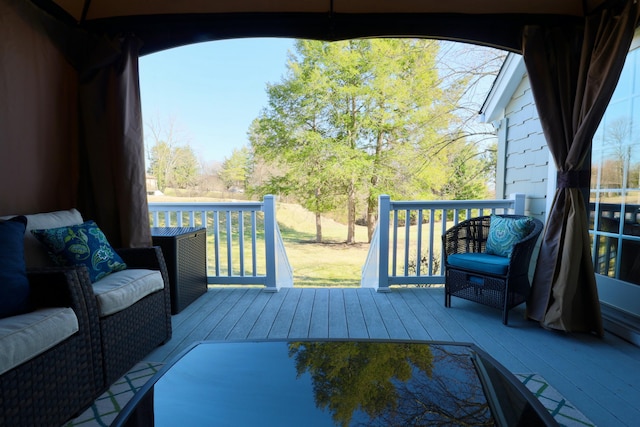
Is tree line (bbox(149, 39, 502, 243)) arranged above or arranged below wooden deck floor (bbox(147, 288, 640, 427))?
above

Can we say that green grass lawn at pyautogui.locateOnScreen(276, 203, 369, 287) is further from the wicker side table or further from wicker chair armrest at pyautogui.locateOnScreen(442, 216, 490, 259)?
wicker chair armrest at pyautogui.locateOnScreen(442, 216, 490, 259)

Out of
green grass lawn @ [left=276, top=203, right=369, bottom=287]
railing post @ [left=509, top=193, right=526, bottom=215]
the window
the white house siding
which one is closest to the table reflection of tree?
the window

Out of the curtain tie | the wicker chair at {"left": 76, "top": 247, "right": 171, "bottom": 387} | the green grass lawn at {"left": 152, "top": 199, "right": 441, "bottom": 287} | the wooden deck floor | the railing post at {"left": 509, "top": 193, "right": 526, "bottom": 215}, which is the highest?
the curtain tie

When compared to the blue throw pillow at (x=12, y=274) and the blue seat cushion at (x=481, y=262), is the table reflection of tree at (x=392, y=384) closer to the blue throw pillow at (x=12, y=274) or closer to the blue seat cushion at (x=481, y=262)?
the blue throw pillow at (x=12, y=274)

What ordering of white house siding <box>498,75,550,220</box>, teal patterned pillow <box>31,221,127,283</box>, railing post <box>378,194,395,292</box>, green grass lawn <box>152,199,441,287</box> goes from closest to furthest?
teal patterned pillow <box>31,221,127,283</box>, white house siding <box>498,75,550,220</box>, railing post <box>378,194,395,292</box>, green grass lawn <box>152,199,441,287</box>

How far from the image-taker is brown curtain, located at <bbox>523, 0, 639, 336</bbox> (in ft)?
7.34

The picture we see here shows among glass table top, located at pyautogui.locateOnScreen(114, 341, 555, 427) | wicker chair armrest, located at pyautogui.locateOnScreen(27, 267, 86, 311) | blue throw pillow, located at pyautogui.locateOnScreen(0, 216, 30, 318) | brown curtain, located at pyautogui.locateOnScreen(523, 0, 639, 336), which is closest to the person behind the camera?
glass table top, located at pyautogui.locateOnScreen(114, 341, 555, 427)

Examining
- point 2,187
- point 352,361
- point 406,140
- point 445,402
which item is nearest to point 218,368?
point 352,361

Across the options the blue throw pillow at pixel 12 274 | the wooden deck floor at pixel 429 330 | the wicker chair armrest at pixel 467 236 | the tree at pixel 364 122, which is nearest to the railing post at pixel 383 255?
the wooden deck floor at pixel 429 330

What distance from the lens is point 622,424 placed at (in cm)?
150

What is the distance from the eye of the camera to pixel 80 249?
1.96 metres

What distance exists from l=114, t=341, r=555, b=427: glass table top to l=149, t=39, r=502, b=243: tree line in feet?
29.3

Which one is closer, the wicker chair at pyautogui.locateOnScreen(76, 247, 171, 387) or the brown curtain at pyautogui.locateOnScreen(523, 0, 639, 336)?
the wicker chair at pyautogui.locateOnScreen(76, 247, 171, 387)

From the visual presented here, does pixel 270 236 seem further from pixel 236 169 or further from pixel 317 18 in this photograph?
pixel 236 169
